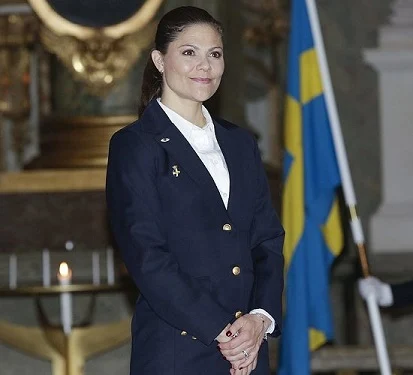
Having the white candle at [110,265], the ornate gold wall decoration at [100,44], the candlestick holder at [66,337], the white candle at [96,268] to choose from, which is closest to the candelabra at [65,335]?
the candlestick holder at [66,337]

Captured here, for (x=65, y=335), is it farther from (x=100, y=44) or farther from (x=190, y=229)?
(x=100, y=44)

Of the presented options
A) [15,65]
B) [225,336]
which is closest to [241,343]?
[225,336]

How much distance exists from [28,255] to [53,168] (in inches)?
23.3

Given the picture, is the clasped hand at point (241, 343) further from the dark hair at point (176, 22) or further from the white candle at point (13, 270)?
the white candle at point (13, 270)

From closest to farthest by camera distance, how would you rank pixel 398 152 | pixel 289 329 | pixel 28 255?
1. pixel 289 329
2. pixel 28 255
3. pixel 398 152

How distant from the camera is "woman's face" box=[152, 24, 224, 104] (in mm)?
4078

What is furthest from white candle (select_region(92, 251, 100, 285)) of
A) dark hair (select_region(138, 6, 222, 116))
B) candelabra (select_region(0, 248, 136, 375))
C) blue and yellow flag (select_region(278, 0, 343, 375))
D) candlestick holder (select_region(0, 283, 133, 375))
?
dark hair (select_region(138, 6, 222, 116))

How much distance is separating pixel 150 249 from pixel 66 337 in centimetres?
216

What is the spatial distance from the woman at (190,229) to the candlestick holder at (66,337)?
166 cm

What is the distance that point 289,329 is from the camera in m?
5.94

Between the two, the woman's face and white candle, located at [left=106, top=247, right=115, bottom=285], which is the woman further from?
white candle, located at [left=106, top=247, right=115, bottom=285]

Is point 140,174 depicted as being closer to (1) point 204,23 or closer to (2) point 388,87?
(1) point 204,23

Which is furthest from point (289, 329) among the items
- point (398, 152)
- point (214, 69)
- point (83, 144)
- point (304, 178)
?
point (398, 152)

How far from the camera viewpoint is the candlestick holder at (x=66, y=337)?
Result: 19.9 feet
